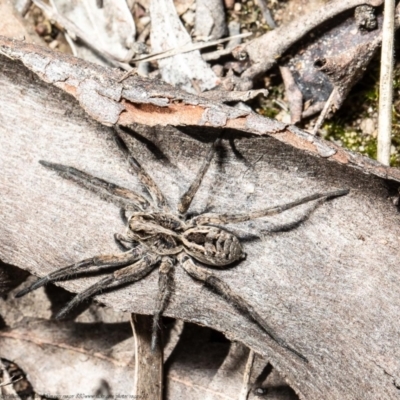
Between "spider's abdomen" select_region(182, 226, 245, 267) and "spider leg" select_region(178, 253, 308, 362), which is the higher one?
"spider's abdomen" select_region(182, 226, 245, 267)

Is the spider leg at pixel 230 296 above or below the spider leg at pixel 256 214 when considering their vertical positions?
below

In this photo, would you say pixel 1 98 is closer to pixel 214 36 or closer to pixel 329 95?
pixel 214 36

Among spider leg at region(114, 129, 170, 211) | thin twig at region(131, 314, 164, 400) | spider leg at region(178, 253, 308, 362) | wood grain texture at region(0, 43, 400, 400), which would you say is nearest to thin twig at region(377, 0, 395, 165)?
wood grain texture at region(0, 43, 400, 400)

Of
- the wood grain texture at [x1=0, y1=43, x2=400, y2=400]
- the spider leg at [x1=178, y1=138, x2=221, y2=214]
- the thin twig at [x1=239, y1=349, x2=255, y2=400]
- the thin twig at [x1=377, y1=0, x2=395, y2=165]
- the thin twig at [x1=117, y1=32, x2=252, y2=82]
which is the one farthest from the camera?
the thin twig at [x1=117, y1=32, x2=252, y2=82]

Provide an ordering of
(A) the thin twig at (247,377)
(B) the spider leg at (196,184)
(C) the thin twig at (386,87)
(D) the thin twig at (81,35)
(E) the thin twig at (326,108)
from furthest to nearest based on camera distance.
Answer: (D) the thin twig at (81,35)
(E) the thin twig at (326,108)
(A) the thin twig at (247,377)
(C) the thin twig at (386,87)
(B) the spider leg at (196,184)

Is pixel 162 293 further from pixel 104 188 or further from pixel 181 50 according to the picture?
pixel 181 50

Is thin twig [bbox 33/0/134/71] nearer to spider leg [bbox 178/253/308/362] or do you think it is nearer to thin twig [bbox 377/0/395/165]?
spider leg [bbox 178/253/308/362]

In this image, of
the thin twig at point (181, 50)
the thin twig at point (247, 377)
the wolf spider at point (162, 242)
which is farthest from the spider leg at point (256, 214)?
the thin twig at point (181, 50)

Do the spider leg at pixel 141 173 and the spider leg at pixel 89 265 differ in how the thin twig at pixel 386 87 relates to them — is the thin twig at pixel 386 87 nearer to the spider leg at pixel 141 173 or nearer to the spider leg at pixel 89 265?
the spider leg at pixel 141 173
